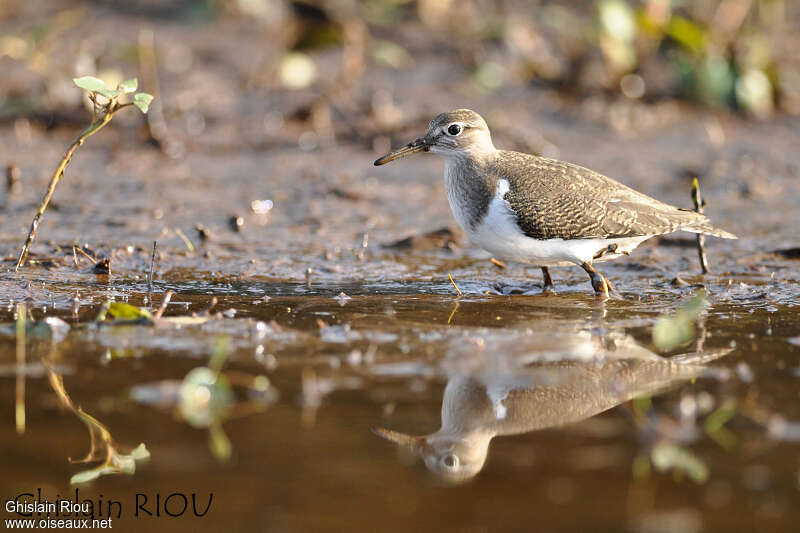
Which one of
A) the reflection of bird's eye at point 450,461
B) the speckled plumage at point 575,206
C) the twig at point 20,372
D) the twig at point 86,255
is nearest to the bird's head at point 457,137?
the speckled plumage at point 575,206

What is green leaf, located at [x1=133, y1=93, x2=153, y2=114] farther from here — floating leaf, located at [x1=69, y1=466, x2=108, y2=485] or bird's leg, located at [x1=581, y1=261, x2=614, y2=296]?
bird's leg, located at [x1=581, y1=261, x2=614, y2=296]

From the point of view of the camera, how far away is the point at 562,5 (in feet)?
46.7

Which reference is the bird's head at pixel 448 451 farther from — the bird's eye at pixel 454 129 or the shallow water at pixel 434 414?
the bird's eye at pixel 454 129

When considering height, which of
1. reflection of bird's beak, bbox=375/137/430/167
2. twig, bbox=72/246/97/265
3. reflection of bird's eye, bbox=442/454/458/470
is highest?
reflection of bird's beak, bbox=375/137/430/167

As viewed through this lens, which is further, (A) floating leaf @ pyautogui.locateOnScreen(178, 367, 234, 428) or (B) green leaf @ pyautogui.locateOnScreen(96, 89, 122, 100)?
(B) green leaf @ pyautogui.locateOnScreen(96, 89, 122, 100)

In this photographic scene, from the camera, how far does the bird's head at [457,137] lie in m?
8.05

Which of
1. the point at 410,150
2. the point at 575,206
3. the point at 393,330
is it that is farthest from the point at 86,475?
the point at 410,150

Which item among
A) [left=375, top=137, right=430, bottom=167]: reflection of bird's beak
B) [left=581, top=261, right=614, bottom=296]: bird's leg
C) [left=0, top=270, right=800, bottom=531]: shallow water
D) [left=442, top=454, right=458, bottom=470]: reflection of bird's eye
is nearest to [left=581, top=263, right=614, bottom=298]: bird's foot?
[left=581, top=261, right=614, bottom=296]: bird's leg

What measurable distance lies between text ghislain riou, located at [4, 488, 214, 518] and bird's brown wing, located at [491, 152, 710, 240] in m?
3.83

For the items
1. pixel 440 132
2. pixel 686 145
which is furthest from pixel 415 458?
pixel 686 145

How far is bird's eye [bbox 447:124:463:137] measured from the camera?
26.7 ft

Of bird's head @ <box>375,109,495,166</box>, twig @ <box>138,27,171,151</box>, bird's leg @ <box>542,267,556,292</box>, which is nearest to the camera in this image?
bird's leg @ <box>542,267,556,292</box>

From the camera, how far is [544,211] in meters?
7.43

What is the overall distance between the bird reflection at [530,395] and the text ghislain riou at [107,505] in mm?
1014
